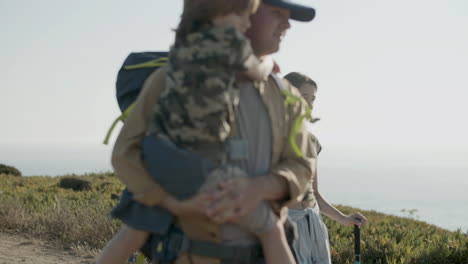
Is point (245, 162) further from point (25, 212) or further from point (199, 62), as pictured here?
point (25, 212)

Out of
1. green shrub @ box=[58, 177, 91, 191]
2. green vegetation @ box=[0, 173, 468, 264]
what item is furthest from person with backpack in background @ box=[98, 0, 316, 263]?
green shrub @ box=[58, 177, 91, 191]

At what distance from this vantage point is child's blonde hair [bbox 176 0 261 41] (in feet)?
6.27

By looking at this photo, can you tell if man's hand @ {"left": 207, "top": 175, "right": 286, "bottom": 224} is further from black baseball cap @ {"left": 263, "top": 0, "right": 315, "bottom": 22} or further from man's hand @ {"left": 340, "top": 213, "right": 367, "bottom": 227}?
man's hand @ {"left": 340, "top": 213, "right": 367, "bottom": 227}

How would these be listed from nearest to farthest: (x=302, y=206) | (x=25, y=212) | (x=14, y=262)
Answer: (x=302, y=206), (x=14, y=262), (x=25, y=212)

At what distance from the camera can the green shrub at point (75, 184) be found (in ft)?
55.1

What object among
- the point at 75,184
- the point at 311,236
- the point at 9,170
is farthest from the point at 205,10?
the point at 9,170

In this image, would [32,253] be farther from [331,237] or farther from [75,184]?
[75,184]

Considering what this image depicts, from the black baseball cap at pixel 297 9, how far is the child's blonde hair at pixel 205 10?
312 mm

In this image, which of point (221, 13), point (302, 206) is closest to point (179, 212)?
point (221, 13)

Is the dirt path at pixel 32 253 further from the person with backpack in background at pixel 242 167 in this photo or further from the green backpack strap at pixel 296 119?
the green backpack strap at pixel 296 119

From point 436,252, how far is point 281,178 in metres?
5.96

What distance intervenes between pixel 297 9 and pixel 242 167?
0.82 meters

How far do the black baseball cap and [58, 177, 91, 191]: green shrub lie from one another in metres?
15.1

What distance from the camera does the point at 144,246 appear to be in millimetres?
2254
